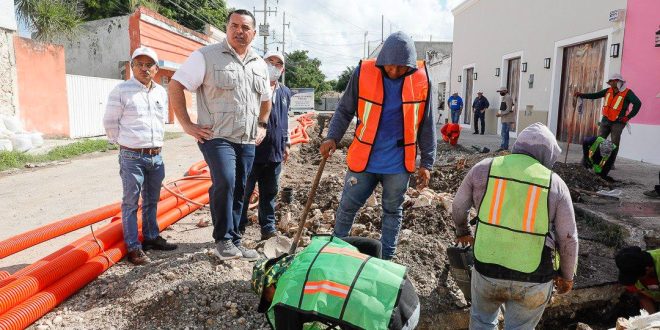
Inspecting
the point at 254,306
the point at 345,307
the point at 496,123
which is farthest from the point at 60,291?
the point at 496,123

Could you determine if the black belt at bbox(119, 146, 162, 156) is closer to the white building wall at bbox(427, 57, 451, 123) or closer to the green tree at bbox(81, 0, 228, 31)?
the white building wall at bbox(427, 57, 451, 123)

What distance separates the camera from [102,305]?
3.04 metres

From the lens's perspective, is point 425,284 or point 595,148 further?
point 595,148

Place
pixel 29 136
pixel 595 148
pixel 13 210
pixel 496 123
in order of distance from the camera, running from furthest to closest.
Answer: pixel 496 123, pixel 29 136, pixel 595 148, pixel 13 210

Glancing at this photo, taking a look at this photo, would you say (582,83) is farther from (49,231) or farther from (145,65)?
(49,231)

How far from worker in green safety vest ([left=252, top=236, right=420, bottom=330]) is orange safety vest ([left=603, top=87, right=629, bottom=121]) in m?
7.55

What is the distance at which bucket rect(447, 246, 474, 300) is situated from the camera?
299cm

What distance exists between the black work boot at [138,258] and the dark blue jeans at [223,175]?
0.70m

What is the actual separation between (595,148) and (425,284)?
5150mm

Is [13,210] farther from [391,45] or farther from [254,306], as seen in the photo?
[391,45]

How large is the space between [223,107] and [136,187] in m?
1.00

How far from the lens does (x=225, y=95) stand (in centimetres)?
334

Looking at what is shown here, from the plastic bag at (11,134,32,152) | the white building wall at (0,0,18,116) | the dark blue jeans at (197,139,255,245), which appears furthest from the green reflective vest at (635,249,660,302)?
the white building wall at (0,0,18,116)

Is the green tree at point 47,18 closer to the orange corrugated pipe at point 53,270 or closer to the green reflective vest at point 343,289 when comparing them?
the orange corrugated pipe at point 53,270
